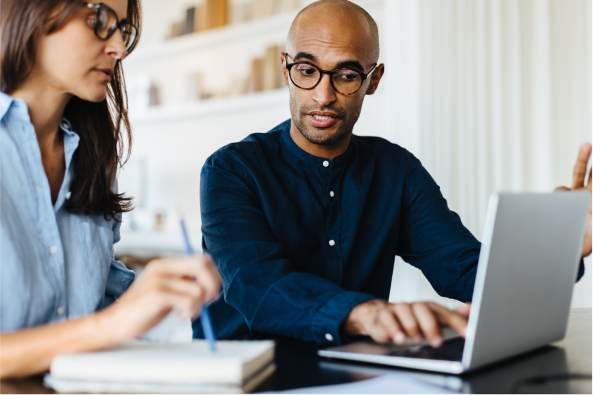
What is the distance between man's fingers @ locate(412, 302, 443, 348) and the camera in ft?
2.49

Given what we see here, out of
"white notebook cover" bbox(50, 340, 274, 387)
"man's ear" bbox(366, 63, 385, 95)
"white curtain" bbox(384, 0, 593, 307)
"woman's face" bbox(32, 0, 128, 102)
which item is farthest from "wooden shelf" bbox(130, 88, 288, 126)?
"white notebook cover" bbox(50, 340, 274, 387)

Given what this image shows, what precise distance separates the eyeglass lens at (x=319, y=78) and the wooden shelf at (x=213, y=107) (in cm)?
167

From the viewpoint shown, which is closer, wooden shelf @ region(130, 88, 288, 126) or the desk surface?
the desk surface

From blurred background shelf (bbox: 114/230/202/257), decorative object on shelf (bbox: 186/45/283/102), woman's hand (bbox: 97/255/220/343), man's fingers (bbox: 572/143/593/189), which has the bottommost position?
blurred background shelf (bbox: 114/230/202/257)

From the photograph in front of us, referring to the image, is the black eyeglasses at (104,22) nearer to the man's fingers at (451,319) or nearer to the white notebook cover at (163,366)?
the white notebook cover at (163,366)

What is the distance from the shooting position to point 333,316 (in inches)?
34.5

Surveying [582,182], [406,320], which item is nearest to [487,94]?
[582,182]

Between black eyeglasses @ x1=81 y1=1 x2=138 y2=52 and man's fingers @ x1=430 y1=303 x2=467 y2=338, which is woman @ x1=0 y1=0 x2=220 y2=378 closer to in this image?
Result: black eyeglasses @ x1=81 y1=1 x2=138 y2=52

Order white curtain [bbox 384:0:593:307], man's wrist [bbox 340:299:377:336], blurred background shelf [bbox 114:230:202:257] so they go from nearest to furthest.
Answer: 1. man's wrist [bbox 340:299:377:336]
2. white curtain [bbox 384:0:593:307]
3. blurred background shelf [bbox 114:230:202:257]

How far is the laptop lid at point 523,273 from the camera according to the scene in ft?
2.12

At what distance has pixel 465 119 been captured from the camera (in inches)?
98.3

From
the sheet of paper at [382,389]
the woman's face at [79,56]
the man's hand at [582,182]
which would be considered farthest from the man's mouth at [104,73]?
the man's hand at [582,182]

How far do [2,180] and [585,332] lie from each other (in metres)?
1.13

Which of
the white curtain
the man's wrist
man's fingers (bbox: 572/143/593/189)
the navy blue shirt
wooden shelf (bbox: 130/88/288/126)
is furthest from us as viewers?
wooden shelf (bbox: 130/88/288/126)
